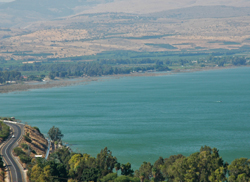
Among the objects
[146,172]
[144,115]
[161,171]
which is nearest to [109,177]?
[146,172]

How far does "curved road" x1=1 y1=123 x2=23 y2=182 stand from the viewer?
34647 mm

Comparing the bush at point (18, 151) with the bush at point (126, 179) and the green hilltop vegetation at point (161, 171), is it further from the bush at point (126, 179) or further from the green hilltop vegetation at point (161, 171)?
the bush at point (126, 179)

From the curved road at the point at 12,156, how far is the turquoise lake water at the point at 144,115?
577cm

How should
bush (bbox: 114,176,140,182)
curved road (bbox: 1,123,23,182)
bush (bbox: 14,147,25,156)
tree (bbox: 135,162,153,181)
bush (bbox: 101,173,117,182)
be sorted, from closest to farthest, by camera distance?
bush (bbox: 114,176,140,182) → bush (bbox: 101,173,117,182) → tree (bbox: 135,162,153,181) → curved road (bbox: 1,123,23,182) → bush (bbox: 14,147,25,156)

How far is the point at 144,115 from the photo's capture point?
65.2m

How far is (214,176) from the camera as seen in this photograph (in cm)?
3172

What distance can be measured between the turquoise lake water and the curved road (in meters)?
5.77

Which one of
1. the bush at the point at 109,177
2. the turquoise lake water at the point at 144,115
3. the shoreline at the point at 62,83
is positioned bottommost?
the bush at the point at 109,177

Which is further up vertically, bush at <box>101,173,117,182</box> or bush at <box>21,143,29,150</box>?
bush at <box>21,143,29,150</box>

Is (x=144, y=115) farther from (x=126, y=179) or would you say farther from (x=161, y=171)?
(x=126, y=179)

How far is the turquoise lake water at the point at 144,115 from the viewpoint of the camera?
47.5 metres

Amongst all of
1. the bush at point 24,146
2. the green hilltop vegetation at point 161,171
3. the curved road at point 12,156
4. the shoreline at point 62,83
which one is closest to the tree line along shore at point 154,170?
the green hilltop vegetation at point 161,171

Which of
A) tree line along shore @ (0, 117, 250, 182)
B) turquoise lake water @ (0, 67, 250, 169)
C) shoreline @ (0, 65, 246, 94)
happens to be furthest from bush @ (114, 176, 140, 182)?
shoreline @ (0, 65, 246, 94)

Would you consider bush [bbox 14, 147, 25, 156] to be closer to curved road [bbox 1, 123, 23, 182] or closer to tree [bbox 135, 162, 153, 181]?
curved road [bbox 1, 123, 23, 182]
